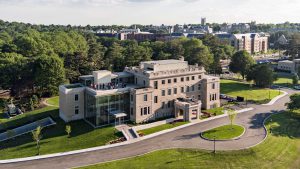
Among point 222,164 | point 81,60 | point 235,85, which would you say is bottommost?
point 222,164

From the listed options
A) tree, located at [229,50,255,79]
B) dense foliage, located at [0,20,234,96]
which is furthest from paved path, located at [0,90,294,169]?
tree, located at [229,50,255,79]

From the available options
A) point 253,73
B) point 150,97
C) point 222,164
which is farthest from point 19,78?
point 253,73

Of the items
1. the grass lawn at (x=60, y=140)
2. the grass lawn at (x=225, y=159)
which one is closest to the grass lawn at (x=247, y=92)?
the grass lawn at (x=225, y=159)

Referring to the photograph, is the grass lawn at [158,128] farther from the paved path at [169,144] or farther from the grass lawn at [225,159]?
the grass lawn at [225,159]

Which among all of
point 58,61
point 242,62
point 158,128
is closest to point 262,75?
point 242,62

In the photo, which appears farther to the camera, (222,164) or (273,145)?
(273,145)

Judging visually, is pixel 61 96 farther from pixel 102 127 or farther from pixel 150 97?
pixel 150 97

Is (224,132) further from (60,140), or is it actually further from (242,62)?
(242,62)

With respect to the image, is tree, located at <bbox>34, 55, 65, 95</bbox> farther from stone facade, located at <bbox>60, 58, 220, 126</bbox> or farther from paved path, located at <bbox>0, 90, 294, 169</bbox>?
paved path, located at <bbox>0, 90, 294, 169</bbox>
